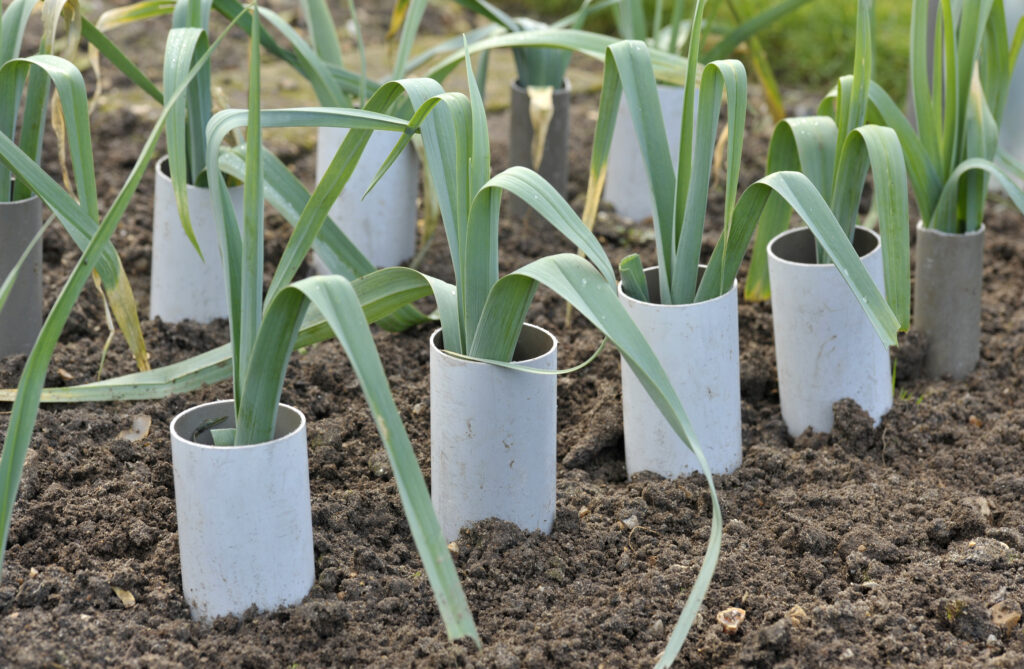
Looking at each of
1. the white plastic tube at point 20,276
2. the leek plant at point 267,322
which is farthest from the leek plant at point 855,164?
the white plastic tube at point 20,276

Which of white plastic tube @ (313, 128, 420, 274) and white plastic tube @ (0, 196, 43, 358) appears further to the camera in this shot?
white plastic tube @ (313, 128, 420, 274)

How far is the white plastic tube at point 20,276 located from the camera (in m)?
1.52

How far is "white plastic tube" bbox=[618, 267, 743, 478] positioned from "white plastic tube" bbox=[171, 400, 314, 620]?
0.45 meters

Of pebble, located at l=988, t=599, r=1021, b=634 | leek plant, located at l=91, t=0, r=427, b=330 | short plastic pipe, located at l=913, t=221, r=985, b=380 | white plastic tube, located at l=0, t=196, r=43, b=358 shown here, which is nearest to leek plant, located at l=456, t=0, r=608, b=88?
leek plant, located at l=91, t=0, r=427, b=330

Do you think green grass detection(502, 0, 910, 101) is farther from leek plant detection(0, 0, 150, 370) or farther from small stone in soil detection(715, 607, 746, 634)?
small stone in soil detection(715, 607, 746, 634)

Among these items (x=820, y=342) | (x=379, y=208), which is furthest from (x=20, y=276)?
(x=820, y=342)

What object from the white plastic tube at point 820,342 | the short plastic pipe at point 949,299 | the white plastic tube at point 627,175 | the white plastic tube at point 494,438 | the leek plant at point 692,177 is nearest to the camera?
the white plastic tube at point 494,438

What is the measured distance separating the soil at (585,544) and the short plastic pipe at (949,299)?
0.03 meters

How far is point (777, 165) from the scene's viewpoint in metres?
1.57

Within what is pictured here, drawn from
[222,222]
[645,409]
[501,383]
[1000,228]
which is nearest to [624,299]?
[645,409]

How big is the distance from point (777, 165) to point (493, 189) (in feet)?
1.97

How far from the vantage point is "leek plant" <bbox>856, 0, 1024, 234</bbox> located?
5.10 feet

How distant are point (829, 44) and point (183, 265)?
2.31 metres

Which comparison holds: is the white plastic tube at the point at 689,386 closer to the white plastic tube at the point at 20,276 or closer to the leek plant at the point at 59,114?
the leek plant at the point at 59,114
